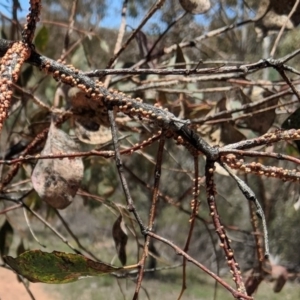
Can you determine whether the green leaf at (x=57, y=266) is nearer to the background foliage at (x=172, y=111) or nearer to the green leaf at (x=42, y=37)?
the background foliage at (x=172, y=111)

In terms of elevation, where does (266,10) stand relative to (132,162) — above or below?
below

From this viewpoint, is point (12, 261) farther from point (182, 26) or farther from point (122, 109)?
point (182, 26)

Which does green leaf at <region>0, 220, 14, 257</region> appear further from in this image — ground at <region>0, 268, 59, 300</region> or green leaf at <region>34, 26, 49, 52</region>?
ground at <region>0, 268, 59, 300</region>

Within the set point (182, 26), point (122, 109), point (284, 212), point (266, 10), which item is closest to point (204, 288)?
point (284, 212)

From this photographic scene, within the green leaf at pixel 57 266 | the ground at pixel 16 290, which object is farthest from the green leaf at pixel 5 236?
the ground at pixel 16 290

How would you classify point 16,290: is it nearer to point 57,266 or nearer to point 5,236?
point 5,236

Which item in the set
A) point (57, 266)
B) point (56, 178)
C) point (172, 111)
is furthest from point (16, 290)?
point (57, 266)

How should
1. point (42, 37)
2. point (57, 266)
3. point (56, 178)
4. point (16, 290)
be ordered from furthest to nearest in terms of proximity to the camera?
point (16, 290), point (42, 37), point (56, 178), point (57, 266)

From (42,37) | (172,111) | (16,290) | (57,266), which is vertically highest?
(42,37)

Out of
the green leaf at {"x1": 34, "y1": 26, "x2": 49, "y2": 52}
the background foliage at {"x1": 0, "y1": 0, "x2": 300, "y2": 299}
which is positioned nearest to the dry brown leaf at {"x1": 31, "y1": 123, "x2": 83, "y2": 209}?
the background foliage at {"x1": 0, "y1": 0, "x2": 300, "y2": 299}
